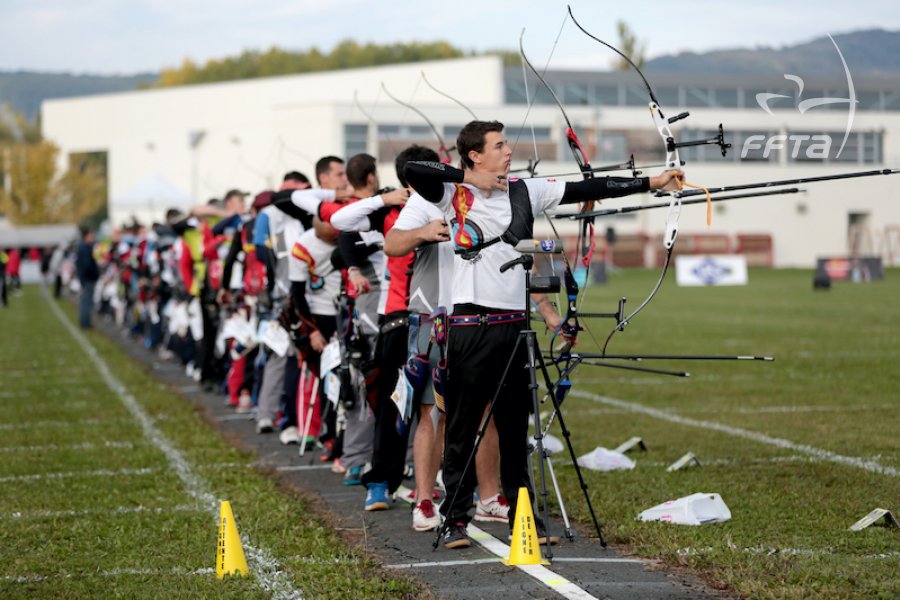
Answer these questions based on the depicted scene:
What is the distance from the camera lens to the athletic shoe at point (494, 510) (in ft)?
24.6

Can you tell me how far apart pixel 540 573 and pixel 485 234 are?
1664 millimetres

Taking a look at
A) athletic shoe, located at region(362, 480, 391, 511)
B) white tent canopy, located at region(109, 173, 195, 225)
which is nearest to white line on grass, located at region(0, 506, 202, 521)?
athletic shoe, located at region(362, 480, 391, 511)

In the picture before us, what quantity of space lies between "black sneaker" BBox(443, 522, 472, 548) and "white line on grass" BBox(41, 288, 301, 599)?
852mm

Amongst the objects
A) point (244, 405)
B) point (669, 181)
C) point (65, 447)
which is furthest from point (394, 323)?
point (244, 405)

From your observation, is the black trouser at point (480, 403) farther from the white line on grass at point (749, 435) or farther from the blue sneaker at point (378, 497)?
the white line on grass at point (749, 435)

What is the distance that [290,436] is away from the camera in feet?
36.5

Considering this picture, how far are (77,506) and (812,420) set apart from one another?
19.8 ft

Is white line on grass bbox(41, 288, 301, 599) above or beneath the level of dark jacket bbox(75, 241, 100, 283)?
beneath

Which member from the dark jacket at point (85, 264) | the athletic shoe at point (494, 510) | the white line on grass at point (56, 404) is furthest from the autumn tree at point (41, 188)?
the athletic shoe at point (494, 510)

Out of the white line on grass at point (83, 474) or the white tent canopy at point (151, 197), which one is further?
the white tent canopy at point (151, 197)

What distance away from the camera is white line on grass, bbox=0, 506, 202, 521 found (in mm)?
7863

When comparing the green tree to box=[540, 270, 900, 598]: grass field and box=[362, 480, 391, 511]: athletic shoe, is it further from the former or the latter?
box=[362, 480, 391, 511]: athletic shoe

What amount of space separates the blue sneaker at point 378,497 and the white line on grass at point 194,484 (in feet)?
2.87

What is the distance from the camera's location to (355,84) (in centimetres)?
7506
